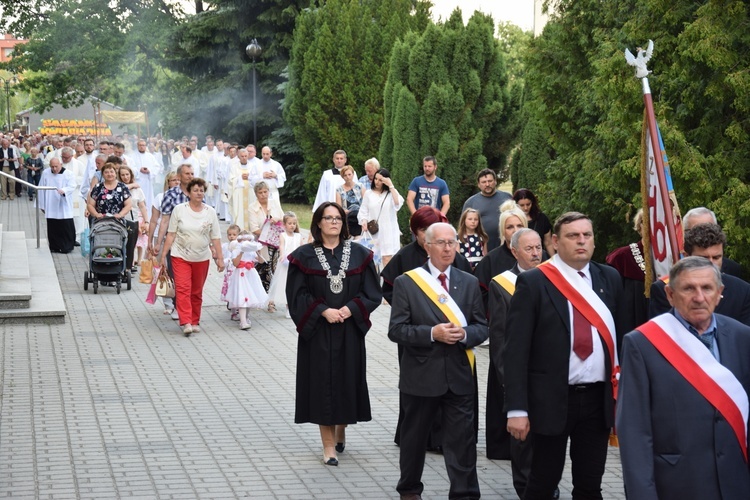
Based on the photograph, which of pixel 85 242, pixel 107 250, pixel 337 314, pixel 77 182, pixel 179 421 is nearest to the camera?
pixel 337 314

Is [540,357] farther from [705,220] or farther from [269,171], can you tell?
[269,171]

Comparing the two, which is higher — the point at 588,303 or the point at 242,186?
the point at 588,303

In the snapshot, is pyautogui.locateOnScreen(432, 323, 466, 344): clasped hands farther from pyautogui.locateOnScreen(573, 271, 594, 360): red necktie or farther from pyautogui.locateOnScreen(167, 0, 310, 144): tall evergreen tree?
pyautogui.locateOnScreen(167, 0, 310, 144): tall evergreen tree

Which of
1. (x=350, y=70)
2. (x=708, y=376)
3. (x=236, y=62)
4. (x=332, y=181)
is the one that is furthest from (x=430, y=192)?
(x=236, y=62)

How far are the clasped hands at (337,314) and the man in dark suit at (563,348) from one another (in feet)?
7.96

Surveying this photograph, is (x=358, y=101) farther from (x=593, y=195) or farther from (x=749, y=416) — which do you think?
(x=749, y=416)

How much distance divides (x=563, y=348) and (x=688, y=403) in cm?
140

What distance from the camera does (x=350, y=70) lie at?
3497cm

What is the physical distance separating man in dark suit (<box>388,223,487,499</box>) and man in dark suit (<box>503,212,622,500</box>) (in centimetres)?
106

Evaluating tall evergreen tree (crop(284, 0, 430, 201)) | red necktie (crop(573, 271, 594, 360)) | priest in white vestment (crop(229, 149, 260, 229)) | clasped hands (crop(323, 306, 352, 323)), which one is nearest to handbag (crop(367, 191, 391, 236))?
clasped hands (crop(323, 306, 352, 323))

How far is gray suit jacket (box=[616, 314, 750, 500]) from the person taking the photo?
4.68 m

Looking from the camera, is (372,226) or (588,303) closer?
(588,303)

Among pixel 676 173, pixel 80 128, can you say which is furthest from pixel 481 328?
pixel 80 128

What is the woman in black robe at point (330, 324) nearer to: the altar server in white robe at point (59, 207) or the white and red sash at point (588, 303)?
the white and red sash at point (588, 303)
